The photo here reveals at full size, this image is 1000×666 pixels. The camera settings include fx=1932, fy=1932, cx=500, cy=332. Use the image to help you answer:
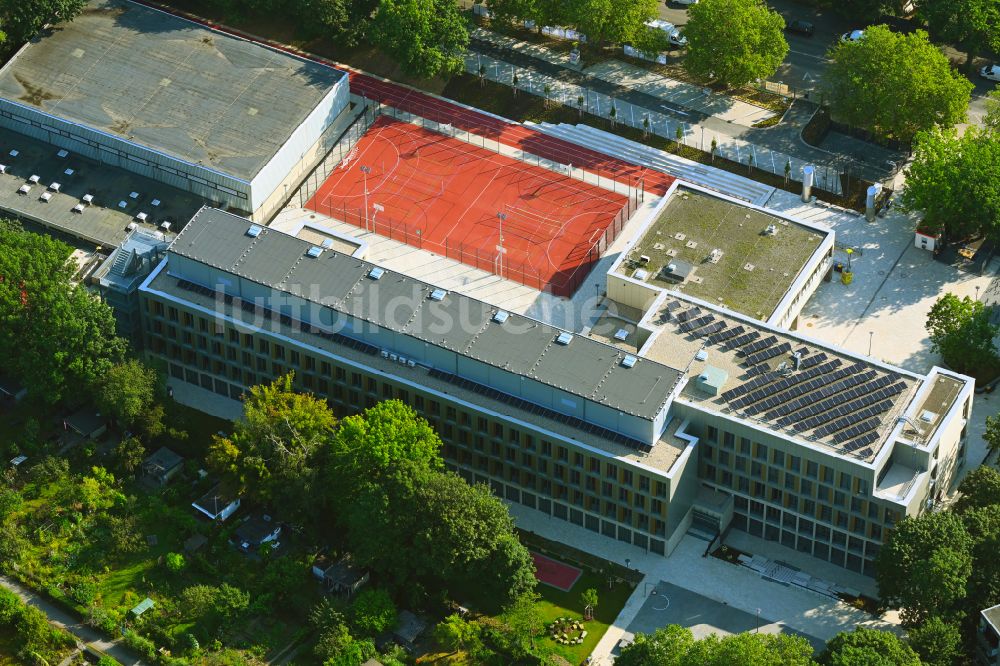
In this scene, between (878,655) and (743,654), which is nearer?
(743,654)

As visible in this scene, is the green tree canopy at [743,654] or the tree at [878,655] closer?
the green tree canopy at [743,654]

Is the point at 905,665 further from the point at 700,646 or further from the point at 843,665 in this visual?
the point at 700,646

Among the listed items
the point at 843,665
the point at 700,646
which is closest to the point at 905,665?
the point at 843,665

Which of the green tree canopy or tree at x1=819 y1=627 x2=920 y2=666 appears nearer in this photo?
the green tree canopy
